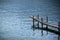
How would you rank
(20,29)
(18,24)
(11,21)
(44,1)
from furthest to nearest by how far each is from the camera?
(44,1)
(11,21)
(18,24)
(20,29)

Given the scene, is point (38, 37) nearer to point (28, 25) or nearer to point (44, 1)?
point (28, 25)

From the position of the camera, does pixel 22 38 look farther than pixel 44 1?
No

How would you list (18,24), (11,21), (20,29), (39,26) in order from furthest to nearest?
(11,21), (18,24), (20,29), (39,26)

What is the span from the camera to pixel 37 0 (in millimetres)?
9672

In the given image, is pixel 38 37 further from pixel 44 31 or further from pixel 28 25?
pixel 28 25

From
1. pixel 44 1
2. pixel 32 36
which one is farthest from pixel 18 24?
pixel 44 1

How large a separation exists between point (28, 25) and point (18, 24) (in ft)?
1.28

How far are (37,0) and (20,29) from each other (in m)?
5.23

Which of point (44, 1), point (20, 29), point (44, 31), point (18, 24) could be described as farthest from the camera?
point (44, 1)

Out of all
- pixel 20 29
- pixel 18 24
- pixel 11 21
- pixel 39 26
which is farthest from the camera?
pixel 11 21

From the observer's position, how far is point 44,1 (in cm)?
924

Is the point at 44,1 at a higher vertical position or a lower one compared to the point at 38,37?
higher

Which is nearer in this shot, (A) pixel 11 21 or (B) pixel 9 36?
(B) pixel 9 36

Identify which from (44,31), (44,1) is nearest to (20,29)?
(44,31)
